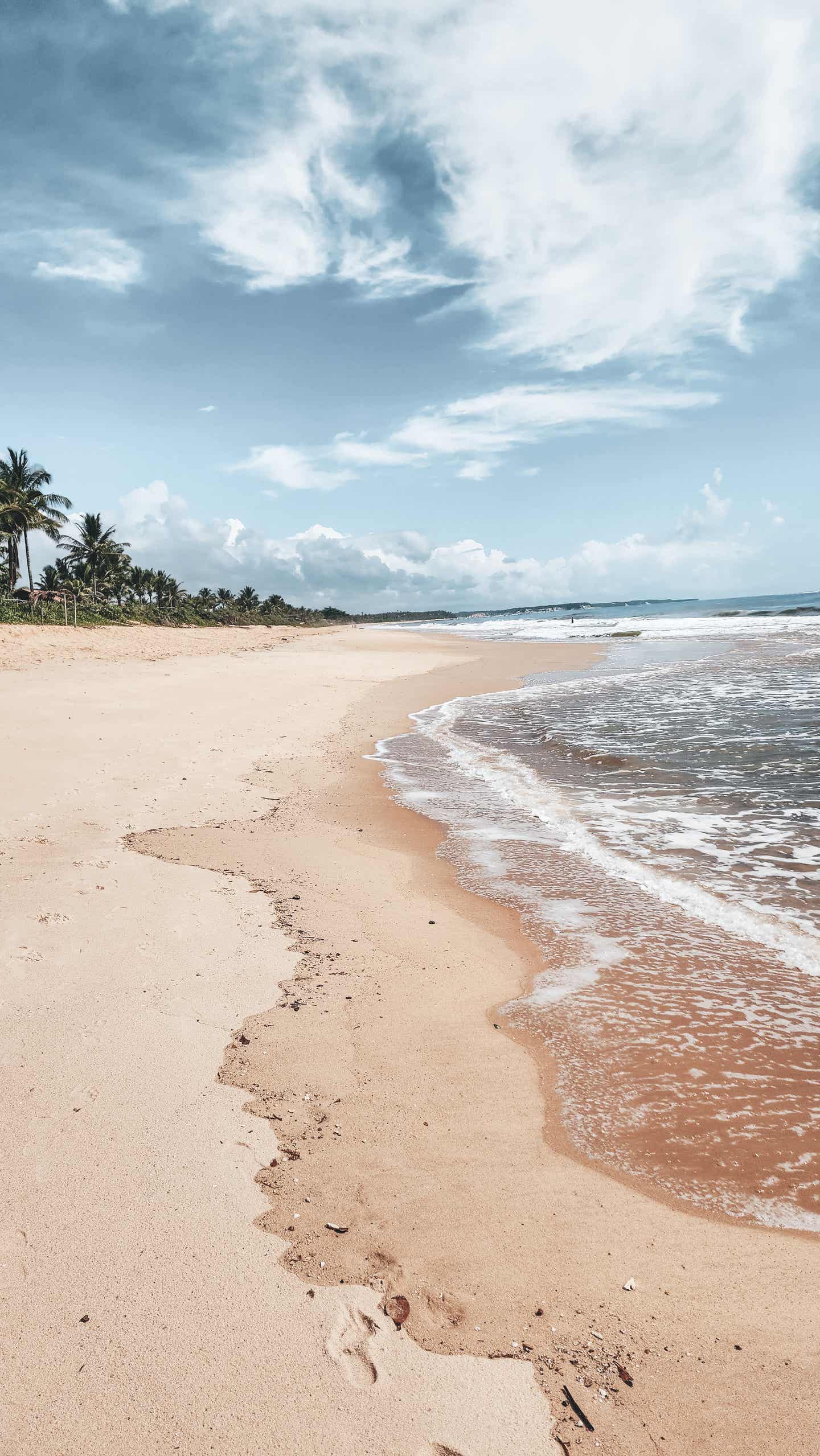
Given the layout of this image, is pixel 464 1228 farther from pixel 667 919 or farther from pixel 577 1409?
pixel 667 919

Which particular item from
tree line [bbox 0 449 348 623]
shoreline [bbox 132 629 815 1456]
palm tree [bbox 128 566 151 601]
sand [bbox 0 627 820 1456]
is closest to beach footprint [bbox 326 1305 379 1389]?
sand [bbox 0 627 820 1456]

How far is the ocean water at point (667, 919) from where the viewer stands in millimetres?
3469

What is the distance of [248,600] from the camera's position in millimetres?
121562

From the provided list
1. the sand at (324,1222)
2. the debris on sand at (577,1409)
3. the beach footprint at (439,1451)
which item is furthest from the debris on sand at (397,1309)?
the debris on sand at (577,1409)

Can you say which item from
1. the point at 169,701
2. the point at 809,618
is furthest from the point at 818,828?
the point at 809,618

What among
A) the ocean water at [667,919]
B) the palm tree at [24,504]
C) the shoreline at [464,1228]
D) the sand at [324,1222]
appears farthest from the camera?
the palm tree at [24,504]

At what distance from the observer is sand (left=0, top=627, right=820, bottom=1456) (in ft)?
7.14

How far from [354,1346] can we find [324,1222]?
50 cm

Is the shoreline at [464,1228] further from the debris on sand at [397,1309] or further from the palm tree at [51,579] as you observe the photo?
the palm tree at [51,579]

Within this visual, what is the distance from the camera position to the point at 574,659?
121ft

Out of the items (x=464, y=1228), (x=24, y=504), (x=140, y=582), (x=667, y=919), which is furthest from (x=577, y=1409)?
(x=140, y=582)

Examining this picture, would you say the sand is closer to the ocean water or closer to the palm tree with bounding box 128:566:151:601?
the ocean water

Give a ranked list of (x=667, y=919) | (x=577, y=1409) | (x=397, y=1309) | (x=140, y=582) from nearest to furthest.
Result: (x=577, y=1409), (x=397, y=1309), (x=667, y=919), (x=140, y=582)

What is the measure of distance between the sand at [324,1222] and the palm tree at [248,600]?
386 ft
